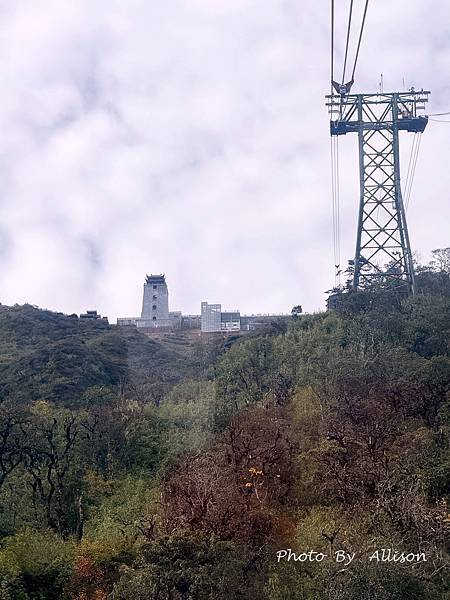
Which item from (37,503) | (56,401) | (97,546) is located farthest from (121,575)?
(56,401)

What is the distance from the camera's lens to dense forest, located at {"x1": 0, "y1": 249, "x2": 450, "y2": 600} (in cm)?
1035

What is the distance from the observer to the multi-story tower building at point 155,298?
168 ft

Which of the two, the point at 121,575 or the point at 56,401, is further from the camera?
the point at 56,401

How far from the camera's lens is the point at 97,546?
1227cm

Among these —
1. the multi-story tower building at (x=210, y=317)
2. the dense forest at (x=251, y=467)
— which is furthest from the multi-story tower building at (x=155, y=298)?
the dense forest at (x=251, y=467)

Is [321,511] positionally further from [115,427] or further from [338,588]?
[115,427]

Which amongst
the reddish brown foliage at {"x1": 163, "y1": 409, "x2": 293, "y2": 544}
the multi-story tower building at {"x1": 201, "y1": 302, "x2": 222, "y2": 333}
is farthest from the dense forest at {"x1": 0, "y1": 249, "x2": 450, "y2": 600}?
the multi-story tower building at {"x1": 201, "y1": 302, "x2": 222, "y2": 333}

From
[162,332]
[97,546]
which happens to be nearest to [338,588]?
[97,546]

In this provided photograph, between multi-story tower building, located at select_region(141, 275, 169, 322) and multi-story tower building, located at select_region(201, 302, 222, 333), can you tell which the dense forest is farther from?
multi-story tower building, located at select_region(141, 275, 169, 322)

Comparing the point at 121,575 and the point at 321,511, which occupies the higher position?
the point at 321,511

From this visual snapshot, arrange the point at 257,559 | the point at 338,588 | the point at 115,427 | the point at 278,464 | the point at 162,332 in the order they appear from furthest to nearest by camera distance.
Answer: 1. the point at 162,332
2. the point at 115,427
3. the point at 278,464
4. the point at 257,559
5. the point at 338,588

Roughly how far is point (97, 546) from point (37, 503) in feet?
15.2

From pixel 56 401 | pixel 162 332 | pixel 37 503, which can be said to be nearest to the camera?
pixel 37 503

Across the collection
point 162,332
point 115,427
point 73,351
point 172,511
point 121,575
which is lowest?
point 121,575
